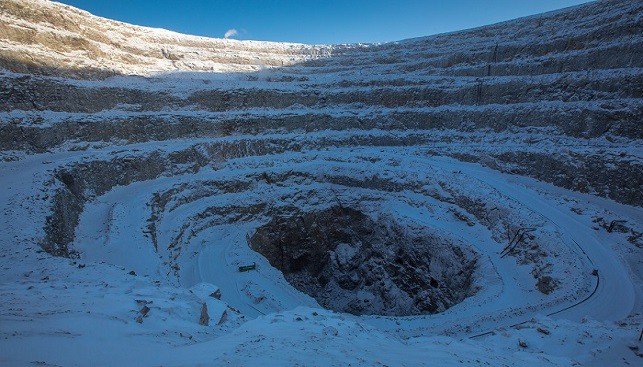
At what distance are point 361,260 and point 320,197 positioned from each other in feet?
21.1

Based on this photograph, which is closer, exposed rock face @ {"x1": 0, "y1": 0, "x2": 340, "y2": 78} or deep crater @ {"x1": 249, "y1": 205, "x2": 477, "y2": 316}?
deep crater @ {"x1": 249, "y1": 205, "x2": 477, "y2": 316}

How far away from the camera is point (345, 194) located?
28312 millimetres

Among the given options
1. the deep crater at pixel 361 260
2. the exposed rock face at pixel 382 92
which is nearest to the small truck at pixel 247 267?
the deep crater at pixel 361 260

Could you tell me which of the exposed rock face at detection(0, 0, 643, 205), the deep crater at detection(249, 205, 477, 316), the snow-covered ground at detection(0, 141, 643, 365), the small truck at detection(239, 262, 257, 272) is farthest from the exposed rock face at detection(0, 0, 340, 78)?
the small truck at detection(239, 262, 257, 272)

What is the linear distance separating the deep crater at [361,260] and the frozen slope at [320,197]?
0.58 ft

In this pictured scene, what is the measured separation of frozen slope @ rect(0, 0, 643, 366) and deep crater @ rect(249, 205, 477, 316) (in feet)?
0.58

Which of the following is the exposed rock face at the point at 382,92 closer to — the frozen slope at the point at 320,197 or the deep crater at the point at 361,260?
the frozen slope at the point at 320,197

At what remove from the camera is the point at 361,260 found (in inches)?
1076

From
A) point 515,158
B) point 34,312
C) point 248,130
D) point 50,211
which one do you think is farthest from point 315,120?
point 34,312

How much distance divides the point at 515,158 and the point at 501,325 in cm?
1758

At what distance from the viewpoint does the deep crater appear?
22250 millimetres

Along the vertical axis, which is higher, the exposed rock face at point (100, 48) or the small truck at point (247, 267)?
the exposed rock face at point (100, 48)

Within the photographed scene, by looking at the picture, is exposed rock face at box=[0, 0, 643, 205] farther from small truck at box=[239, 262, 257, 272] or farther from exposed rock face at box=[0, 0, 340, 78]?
small truck at box=[239, 262, 257, 272]

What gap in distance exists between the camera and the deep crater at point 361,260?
22250 mm
